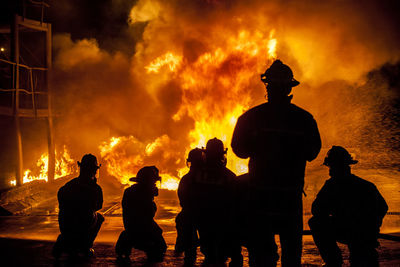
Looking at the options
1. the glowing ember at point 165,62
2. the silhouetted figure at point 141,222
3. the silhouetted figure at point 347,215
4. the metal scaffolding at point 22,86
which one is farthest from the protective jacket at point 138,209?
the metal scaffolding at point 22,86

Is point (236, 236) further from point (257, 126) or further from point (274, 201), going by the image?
point (257, 126)

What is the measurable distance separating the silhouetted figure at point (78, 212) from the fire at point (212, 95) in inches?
321

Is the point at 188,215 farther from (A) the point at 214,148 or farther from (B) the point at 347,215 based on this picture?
(B) the point at 347,215

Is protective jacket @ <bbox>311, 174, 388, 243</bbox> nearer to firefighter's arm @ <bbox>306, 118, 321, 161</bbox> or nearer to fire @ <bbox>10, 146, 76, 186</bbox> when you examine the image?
firefighter's arm @ <bbox>306, 118, 321, 161</bbox>

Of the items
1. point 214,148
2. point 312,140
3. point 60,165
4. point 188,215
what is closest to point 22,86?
point 60,165

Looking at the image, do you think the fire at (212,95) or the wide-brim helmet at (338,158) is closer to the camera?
the wide-brim helmet at (338,158)

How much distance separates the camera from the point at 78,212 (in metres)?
4.38

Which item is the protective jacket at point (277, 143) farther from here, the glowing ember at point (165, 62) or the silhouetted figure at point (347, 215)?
the glowing ember at point (165, 62)

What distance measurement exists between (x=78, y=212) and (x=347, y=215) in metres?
3.27

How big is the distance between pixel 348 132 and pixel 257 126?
12.7 metres

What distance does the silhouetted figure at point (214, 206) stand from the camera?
3.51 meters

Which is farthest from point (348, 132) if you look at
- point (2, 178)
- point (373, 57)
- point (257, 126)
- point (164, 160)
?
point (2, 178)

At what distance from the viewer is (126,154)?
14484 millimetres

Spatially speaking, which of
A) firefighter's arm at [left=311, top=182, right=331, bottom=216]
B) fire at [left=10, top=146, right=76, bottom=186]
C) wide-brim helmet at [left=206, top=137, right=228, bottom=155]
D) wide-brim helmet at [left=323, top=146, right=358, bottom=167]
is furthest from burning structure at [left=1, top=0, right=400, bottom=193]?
wide-brim helmet at [left=206, top=137, right=228, bottom=155]
